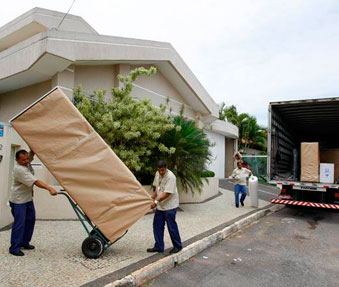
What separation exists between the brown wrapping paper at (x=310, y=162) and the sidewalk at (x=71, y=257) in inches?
137

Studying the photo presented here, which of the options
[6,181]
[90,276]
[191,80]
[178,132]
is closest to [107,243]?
[90,276]

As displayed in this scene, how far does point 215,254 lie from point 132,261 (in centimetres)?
165

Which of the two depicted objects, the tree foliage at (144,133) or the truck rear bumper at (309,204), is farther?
the truck rear bumper at (309,204)

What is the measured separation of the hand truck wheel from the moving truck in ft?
21.0

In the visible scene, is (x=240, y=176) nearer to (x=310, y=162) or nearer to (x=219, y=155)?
(x=310, y=162)

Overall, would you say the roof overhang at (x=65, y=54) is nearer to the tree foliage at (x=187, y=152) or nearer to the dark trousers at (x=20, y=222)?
the tree foliage at (x=187, y=152)

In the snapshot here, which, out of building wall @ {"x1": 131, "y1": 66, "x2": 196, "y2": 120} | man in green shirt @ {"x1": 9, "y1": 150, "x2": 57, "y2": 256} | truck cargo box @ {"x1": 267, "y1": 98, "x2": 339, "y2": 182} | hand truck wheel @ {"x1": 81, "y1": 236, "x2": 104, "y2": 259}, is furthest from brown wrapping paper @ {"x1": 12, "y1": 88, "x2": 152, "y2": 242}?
building wall @ {"x1": 131, "y1": 66, "x2": 196, "y2": 120}

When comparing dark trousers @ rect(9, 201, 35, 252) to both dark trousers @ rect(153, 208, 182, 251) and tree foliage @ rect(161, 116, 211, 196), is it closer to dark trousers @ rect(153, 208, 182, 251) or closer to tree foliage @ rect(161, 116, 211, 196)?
dark trousers @ rect(153, 208, 182, 251)

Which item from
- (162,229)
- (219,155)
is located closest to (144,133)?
(162,229)

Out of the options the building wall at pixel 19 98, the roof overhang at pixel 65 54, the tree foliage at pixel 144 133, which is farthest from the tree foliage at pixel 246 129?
the building wall at pixel 19 98

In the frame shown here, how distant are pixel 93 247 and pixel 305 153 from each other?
705cm

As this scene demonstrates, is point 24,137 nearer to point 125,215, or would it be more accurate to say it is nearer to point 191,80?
point 125,215

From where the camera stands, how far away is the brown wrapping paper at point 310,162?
897 cm

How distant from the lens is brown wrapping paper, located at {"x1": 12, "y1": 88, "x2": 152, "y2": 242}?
173 inches
